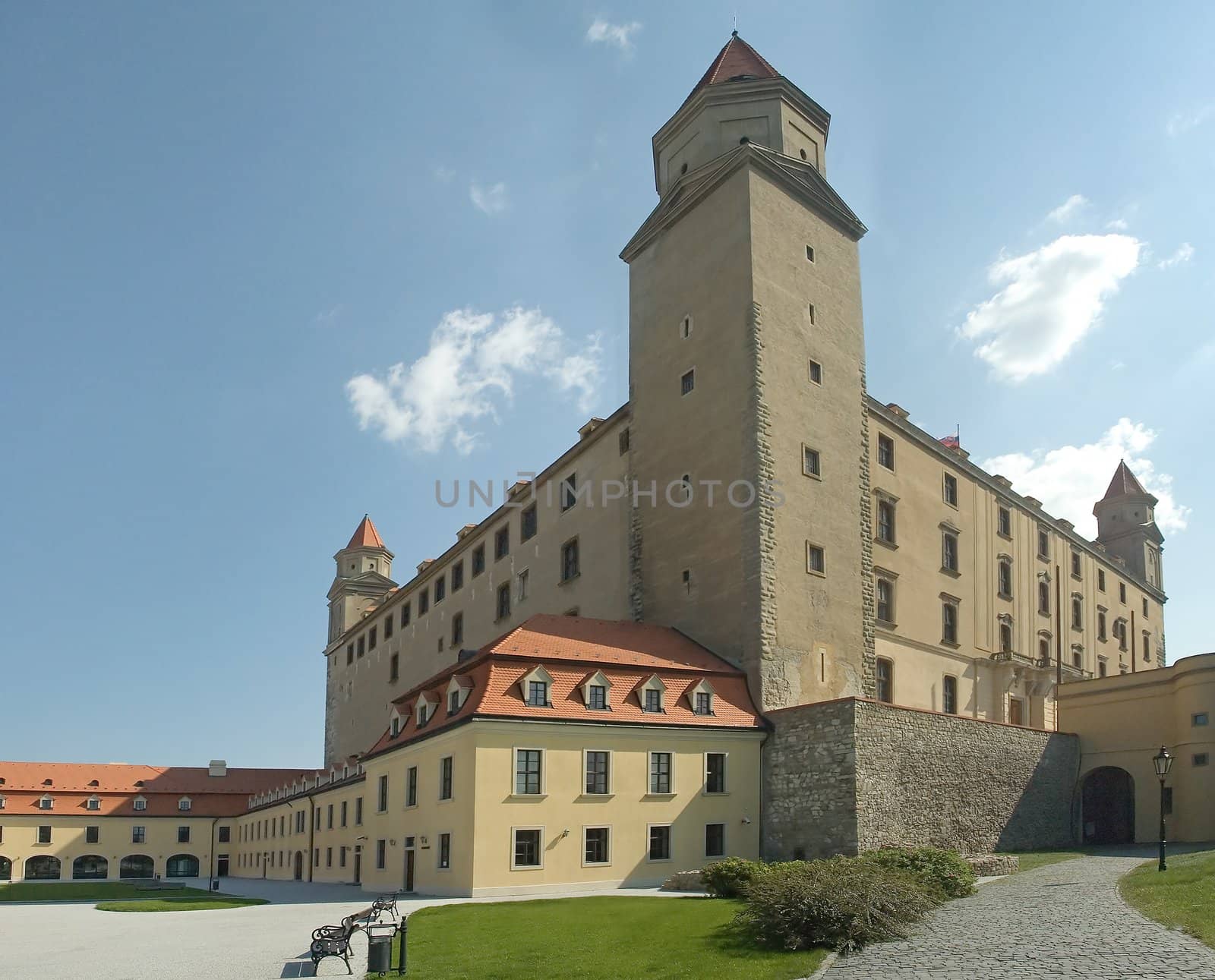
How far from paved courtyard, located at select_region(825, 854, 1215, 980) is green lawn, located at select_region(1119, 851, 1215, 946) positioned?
348 millimetres

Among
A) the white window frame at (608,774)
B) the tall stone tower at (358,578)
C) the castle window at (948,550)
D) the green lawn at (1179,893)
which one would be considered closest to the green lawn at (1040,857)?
the green lawn at (1179,893)

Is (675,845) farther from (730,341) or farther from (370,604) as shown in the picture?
(370,604)

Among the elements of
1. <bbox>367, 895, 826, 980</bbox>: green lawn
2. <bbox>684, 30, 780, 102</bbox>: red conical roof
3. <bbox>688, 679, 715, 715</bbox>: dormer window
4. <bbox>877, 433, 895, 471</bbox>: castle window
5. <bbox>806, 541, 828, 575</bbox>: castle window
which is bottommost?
<bbox>367, 895, 826, 980</bbox>: green lawn

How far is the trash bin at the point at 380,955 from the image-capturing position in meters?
17.0

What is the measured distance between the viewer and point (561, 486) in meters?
51.8

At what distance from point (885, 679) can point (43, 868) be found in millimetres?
65850

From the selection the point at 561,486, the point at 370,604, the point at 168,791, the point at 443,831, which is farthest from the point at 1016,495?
the point at 168,791

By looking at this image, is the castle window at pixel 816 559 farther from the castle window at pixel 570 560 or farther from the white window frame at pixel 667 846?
the castle window at pixel 570 560

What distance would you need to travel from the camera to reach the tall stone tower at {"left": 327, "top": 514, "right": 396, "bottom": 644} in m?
90.2

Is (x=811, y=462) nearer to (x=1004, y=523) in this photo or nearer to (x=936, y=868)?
(x=1004, y=523)

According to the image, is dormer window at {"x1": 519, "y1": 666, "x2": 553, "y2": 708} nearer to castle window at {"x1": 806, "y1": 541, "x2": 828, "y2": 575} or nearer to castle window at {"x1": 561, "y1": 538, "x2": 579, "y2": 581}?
castle window at {"x1": 806, "y1": 541, "x2": 828, "y2": 575}

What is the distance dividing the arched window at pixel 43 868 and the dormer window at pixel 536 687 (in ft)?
207

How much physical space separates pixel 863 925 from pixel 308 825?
145ft

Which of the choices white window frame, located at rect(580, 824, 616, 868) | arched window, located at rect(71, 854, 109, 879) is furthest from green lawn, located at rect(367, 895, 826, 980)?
arched window, located at rect(71, 854, 109, 879)
